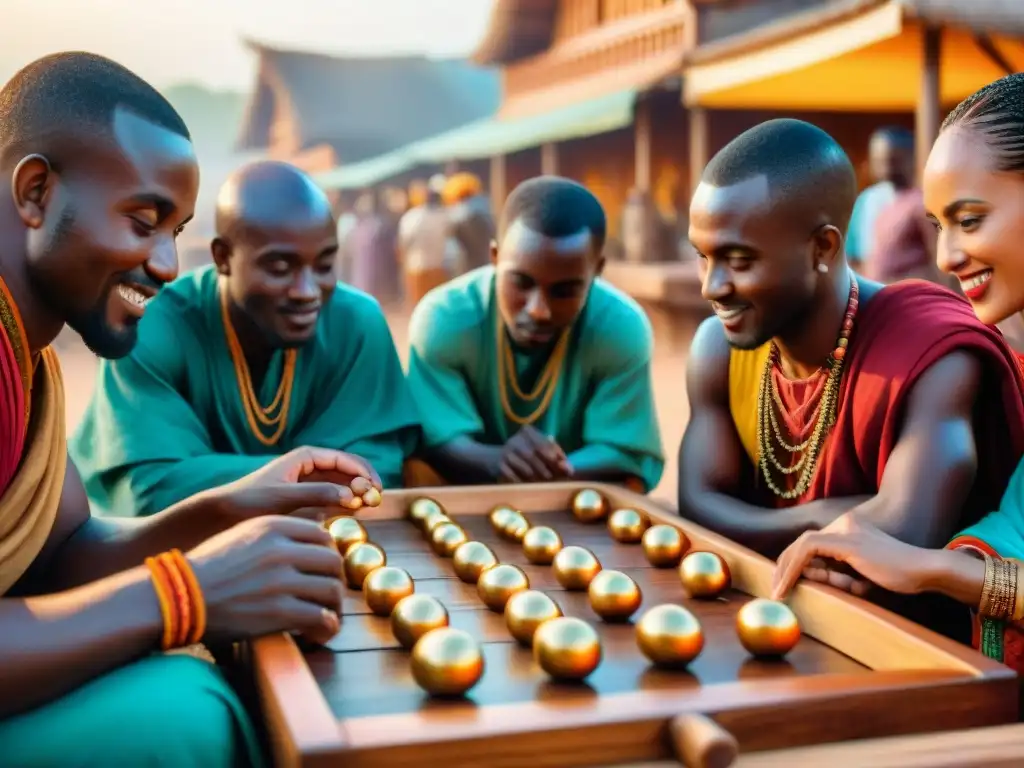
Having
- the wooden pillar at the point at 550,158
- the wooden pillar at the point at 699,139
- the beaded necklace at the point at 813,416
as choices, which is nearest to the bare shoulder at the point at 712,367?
the beaded necklace at the point at 813,416

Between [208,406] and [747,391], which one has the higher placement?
[747,391]

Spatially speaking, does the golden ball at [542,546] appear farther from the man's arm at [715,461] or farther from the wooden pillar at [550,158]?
the wooden pillar at [550,158]

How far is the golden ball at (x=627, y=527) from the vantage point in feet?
8.67

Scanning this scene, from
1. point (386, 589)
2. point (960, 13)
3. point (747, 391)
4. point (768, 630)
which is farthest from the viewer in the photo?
point (960, 13)

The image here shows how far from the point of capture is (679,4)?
13.3m

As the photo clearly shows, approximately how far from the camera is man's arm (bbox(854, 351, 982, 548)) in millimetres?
2184

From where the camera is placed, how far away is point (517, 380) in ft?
13.1

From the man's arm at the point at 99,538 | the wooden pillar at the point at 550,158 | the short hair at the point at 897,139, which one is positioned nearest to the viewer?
the man's arm at the point at 99,538

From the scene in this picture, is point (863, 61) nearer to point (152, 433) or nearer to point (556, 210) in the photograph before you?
point (556, 210)

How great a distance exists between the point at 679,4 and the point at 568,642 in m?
12.8

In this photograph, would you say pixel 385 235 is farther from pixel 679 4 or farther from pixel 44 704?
pixel 44 704

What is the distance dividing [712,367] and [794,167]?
623mm

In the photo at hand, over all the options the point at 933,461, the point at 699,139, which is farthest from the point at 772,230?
the point at 699,139

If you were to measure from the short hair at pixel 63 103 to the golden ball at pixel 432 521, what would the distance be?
1.08 meters
